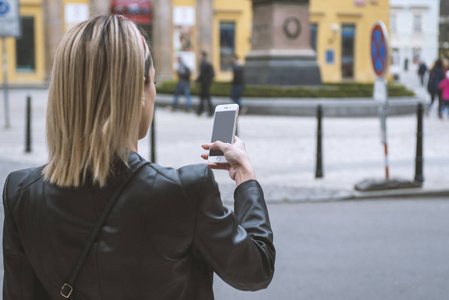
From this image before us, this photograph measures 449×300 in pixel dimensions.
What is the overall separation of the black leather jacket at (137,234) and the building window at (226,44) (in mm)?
39491

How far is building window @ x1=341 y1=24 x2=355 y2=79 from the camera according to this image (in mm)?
44062

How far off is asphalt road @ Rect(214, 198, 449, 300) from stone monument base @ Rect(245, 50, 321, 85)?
48.4 feet

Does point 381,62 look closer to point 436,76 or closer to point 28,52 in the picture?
point 436,76

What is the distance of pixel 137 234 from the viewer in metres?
1.60

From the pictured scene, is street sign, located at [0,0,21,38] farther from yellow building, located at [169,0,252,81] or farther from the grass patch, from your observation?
yellow building, located at [169,0,252,81]

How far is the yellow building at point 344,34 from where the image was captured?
43219 millimetres

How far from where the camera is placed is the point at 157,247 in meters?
1.62

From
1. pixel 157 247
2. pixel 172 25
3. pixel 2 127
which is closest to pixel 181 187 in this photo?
pixel 157 247

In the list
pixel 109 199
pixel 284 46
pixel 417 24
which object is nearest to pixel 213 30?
pixel 284 46

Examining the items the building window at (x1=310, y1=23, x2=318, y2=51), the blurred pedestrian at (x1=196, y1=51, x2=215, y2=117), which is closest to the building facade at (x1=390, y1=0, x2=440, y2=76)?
the building window at (x1=310, y1=23, x2=318, y2=51)

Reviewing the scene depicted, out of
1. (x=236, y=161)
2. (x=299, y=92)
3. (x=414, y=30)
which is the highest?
(x=414, y=30)

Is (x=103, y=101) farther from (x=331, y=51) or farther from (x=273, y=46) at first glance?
(x=331, y=51)

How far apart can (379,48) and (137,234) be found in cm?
823

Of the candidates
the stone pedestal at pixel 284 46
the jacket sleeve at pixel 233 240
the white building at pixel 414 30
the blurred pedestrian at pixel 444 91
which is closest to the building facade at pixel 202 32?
the stone pedestal at pixel 284 46
